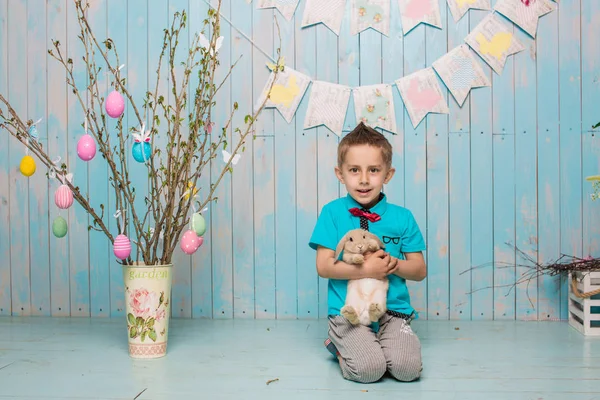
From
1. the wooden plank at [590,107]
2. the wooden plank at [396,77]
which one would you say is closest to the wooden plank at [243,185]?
the wooden plank at [396,77]

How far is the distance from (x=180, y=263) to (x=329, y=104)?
761 mm

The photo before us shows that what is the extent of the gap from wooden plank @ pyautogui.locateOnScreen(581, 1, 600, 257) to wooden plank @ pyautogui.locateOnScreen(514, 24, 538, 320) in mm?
161

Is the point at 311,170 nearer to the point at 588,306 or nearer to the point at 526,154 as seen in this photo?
the point at 526,154

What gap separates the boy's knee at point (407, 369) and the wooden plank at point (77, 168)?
4.27ft

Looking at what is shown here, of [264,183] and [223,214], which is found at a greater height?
[264,183]

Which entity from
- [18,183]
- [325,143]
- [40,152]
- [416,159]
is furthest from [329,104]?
[18,183]

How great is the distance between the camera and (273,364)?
160cm

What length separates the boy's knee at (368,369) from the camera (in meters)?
1.44

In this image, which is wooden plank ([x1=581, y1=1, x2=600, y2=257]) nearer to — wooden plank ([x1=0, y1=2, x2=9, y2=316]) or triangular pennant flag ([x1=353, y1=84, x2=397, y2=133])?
triangular pennant flag ([x1=353, y1=84, x2=397, y2=133])

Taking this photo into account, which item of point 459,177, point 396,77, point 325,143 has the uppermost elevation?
point 396,77

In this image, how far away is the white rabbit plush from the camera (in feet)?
5.16

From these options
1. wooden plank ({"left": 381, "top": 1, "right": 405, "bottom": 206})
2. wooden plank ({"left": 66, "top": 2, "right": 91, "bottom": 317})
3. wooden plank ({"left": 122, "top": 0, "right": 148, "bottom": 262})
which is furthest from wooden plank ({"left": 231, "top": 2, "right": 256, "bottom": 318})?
wooden plank ({"left": 66, "top": 2, "right": 91, "bottom": 317})

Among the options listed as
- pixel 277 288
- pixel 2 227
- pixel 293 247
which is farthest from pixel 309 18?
pixel 2 227

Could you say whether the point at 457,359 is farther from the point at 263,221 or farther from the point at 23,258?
the point at 23,258
